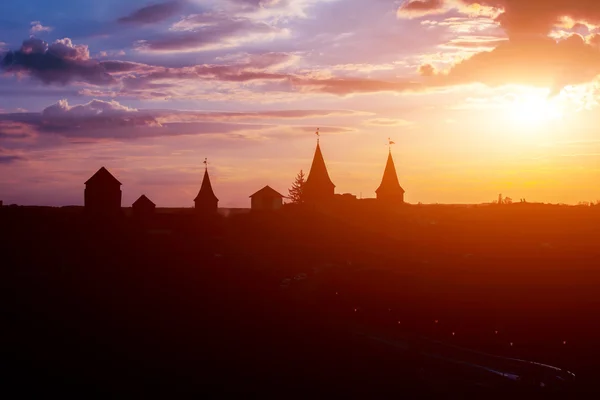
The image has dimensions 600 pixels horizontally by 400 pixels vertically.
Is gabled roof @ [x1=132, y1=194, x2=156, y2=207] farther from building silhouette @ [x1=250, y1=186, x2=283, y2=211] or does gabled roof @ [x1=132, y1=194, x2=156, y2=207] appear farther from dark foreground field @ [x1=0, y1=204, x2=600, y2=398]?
dark foreground field @ [x1=0, y1=204, x2=600, y2=398]

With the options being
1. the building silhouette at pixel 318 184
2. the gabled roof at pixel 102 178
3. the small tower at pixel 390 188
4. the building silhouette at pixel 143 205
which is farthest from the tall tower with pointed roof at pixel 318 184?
the gabled roof at pixel 102 178

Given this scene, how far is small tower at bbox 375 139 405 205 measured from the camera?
113m

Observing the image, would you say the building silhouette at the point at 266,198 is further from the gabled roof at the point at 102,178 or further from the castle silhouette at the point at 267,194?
the gabled roof at the point at 102,178

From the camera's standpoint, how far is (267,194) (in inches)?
4995

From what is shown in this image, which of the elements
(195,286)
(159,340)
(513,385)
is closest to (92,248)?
(195,286)

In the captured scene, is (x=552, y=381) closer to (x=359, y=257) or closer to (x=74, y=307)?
(x=74, y=307)

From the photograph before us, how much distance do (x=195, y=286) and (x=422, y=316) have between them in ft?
51.2

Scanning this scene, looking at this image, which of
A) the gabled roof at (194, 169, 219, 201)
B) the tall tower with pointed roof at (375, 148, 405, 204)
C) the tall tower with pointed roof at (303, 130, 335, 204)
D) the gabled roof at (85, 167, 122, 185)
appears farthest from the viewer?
the gabled roof at (194, 169, 219, 201)

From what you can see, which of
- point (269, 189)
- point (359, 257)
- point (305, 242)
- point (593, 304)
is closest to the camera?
point (593, 304)

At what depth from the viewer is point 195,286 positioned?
5091cm

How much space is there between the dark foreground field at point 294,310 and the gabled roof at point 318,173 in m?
24.4

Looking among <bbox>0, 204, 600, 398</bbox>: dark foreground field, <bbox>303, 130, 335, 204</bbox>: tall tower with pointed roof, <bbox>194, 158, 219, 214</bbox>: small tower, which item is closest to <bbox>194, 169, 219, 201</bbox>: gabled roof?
<bbox>194, 158, 219, 214</bbox>: small tower

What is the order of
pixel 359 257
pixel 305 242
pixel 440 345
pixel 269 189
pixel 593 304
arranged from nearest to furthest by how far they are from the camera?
pixel 440 345 → pixel 593 304 → pixel 359 257 → pixel 305 242 → pixel 269 189

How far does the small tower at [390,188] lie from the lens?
370 ft
